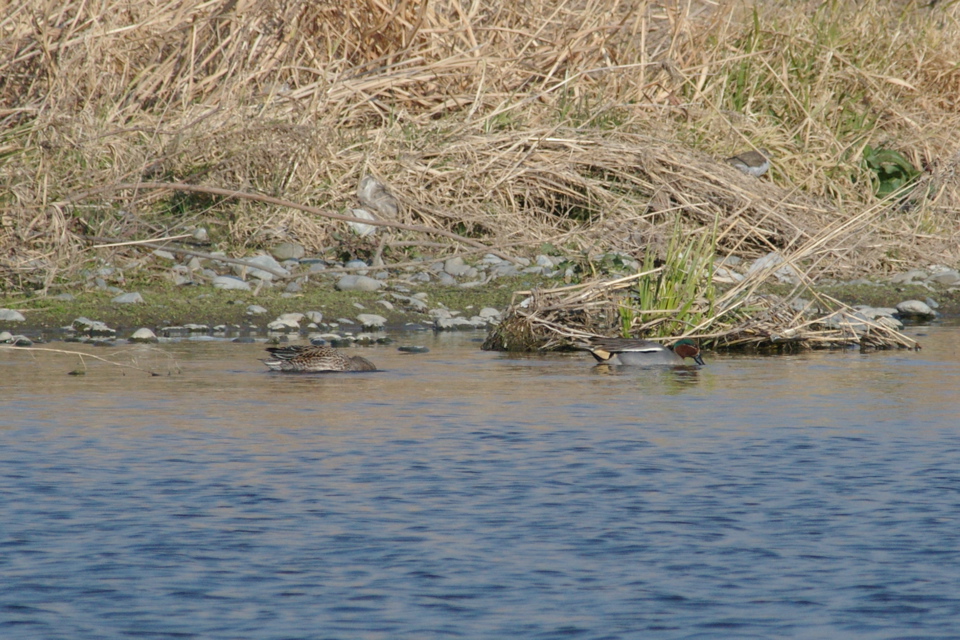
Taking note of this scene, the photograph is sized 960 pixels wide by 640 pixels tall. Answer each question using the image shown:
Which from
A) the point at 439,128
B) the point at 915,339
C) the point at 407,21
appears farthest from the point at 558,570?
the point at 407,21

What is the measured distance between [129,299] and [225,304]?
29.9 inches

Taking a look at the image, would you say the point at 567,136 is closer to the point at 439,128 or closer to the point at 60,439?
the point at 439,128

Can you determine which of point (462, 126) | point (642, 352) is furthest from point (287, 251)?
point (642, 352)

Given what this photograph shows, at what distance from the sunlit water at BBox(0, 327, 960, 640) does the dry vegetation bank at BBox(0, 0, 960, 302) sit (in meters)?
3.80

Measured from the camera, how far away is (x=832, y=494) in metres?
5.83

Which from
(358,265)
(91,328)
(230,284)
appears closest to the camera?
(91,328)

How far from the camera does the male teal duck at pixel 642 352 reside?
966cm

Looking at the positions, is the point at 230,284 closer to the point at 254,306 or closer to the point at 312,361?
the point at 254,306

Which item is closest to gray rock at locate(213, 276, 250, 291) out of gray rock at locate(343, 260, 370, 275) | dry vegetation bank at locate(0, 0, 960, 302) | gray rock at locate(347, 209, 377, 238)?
dry vegetation bank at locate(0, 0, 960, 302)

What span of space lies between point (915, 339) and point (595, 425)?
15.9 ft

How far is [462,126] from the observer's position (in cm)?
1480

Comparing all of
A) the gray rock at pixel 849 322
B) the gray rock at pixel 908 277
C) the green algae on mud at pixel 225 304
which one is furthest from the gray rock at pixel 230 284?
Result: the gray rock at pixel 908 277

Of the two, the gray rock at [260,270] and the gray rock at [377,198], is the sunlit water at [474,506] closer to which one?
the gray rock at [260,270]

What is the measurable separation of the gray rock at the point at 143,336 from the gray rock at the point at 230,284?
5.29ft
